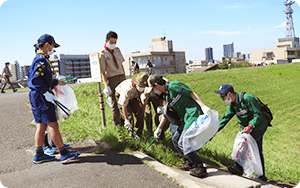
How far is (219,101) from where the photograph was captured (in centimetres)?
1498

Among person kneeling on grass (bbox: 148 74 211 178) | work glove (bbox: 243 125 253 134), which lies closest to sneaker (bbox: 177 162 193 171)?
person kneeling on grass (bbox: 148 74 211 178)

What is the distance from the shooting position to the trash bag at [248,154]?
457 cm

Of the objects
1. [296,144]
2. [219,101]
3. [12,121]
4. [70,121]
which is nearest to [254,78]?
[219,101]

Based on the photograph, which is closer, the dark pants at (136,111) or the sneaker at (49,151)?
the sneaker at (49,151)

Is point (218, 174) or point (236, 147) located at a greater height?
point (236, 147)

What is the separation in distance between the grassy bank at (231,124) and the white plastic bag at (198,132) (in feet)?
2.75

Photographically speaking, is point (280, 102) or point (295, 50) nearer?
point (280, 102)

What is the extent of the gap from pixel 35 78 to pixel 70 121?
12.0ft

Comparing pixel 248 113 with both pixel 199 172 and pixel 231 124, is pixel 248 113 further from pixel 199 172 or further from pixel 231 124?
pixel 231 124

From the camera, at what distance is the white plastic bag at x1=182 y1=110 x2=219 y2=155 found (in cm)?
407

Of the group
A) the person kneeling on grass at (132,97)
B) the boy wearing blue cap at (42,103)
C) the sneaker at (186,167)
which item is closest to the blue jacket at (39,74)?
the boy wearing blue cap at (42,103)

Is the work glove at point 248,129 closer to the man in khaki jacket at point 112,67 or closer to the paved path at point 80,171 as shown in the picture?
the paved path at point 80,171

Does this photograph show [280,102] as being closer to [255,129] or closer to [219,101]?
[219,101]

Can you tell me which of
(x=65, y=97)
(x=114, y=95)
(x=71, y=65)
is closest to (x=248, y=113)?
(x=114, y=95)
